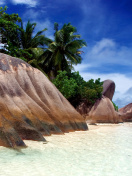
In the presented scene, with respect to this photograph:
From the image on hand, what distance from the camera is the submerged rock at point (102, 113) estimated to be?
54.3 feet

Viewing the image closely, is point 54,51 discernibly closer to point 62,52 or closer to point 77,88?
point 62,52

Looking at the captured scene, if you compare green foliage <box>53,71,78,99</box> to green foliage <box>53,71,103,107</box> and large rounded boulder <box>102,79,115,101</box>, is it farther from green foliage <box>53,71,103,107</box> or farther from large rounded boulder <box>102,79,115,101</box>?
large rounded boulder <box>102,79,115,101</box>

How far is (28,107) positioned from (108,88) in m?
15.2

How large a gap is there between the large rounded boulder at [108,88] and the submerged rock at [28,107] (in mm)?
11978

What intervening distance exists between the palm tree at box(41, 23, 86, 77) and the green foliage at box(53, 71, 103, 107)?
7.20 ft

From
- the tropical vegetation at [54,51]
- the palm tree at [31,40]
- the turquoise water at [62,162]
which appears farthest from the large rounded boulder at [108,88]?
the turquoise water at [62,162]

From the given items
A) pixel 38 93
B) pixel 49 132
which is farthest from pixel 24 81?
pixel 49 132

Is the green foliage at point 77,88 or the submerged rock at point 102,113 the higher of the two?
the green foliage at point 77,88

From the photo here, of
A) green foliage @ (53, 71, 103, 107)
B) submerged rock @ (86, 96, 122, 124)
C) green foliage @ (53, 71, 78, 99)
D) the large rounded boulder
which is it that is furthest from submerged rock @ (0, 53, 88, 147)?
the large rounded boulder

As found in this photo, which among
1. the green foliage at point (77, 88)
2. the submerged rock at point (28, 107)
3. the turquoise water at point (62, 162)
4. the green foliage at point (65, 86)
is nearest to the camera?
the turquoise water at point (62, 162)

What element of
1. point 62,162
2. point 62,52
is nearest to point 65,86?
point 62,52

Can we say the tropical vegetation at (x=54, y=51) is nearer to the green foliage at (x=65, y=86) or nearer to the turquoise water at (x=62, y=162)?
the green foliage at (x=65, y=86)

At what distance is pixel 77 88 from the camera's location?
17.9 meters

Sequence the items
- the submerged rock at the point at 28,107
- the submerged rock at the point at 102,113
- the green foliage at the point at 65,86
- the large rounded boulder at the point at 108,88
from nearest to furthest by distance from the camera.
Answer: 1. the submerged rock at the point at 28,107
2. the green foliage at the point at 65,86
3. the submerged rock at the point at 102,113
4. the large rounded boulder at the point at 108,88
